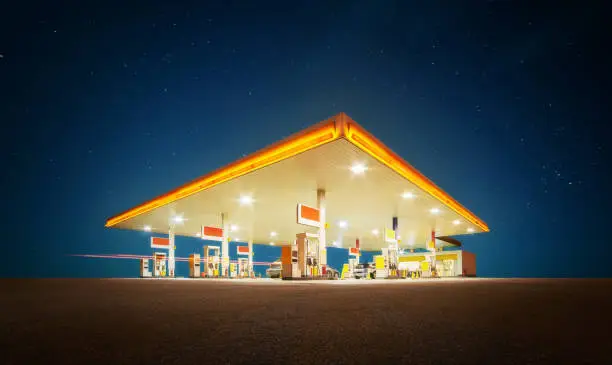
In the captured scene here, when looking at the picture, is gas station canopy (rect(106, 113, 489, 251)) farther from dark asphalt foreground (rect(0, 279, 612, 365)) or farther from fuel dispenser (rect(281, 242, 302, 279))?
dark asphalt foreground (rect(0, 279, 612, 365))

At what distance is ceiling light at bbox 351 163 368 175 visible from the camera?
48.1 feet

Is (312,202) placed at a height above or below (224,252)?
above

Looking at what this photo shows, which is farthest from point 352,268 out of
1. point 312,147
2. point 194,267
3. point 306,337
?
point 306,337

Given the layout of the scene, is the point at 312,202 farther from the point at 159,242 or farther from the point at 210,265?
the point at 159,242

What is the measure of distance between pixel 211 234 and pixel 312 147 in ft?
53.9

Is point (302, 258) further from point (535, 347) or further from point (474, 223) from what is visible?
point (474, 223)

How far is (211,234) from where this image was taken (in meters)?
26.2

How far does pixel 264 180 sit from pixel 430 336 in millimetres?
14968

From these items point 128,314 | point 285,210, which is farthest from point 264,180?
point 128,314

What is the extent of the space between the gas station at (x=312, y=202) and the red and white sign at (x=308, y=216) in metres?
0.04

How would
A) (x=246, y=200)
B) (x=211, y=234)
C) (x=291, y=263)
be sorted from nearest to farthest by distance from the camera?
(x=291, y=263) < (x=246, y=200) < (x=211, y=234)

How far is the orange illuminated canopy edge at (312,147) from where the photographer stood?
36.7ft

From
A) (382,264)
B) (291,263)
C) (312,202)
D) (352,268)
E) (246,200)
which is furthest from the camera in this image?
(352,268)

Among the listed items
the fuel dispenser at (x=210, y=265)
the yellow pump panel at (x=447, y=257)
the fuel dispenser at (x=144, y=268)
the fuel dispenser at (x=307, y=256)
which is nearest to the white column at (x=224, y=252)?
the fuel dispenser at (x=210, y=265)
